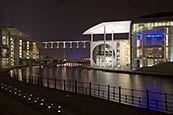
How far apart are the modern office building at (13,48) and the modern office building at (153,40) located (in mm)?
41212

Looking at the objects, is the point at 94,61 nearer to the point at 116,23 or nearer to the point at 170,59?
the point at 116,23

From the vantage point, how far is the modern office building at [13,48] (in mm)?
93500

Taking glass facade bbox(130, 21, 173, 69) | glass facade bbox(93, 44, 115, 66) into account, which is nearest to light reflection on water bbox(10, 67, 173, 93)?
glass facade bbox(130, 21, 173, 69)

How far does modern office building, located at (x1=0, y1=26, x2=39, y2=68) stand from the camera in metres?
93.5

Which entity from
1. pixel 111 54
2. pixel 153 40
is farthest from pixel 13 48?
pixel 153 40

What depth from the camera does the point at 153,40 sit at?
7000cm

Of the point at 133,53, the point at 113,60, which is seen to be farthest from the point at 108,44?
the point at 133,53

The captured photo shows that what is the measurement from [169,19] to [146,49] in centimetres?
902

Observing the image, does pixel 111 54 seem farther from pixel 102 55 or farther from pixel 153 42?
pixel 153 42

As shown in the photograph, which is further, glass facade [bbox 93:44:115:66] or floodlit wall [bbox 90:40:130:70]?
glass facade [bbox 93:44:115:66]

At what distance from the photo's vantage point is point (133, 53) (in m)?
78.1

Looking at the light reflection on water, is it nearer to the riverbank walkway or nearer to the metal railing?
the metal railing

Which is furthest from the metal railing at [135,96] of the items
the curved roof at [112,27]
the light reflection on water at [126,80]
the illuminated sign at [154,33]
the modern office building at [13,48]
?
the modern office building at [13,48]

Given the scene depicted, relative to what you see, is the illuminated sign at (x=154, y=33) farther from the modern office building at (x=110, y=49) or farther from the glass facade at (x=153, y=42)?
the modern office building at (x=110, y=49)
